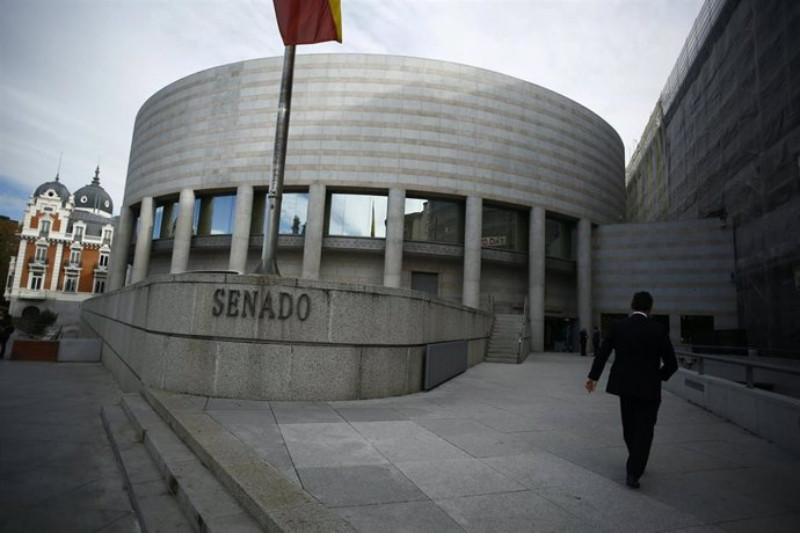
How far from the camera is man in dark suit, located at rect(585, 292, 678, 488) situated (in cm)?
438

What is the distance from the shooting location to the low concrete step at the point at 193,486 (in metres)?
3.11

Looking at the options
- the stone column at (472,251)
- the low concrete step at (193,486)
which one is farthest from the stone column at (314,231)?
the low concrete step at (193,486)

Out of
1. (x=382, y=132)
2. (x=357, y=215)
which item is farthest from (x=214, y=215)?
(x=382, y=132)

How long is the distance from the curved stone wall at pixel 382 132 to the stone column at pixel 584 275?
4.16 ft

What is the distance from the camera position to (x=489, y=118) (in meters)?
28.8

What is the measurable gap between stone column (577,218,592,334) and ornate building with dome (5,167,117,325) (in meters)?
75.2

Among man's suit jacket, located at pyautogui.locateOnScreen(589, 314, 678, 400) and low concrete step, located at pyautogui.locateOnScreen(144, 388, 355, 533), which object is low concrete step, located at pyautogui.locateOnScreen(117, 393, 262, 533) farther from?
man's suit jacket, located at pyautogui.locateOnScreen(589, 314, 678, 400)

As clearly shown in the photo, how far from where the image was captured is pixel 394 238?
26.5m

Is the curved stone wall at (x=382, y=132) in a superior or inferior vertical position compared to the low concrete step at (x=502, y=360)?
superior

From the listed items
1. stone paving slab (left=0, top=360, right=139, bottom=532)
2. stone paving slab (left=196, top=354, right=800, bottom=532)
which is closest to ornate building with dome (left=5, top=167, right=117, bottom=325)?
stone paving slab (left=0, top=360, right=139, bottom=532)

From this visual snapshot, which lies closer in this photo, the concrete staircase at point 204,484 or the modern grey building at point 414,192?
the concrete staircase at point 204,484

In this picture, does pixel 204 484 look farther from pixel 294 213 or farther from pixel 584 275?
pixel 584 275

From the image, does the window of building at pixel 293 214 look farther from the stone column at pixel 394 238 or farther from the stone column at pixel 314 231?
the stone column at pixel 394 238

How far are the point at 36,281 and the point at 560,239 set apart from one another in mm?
80614
